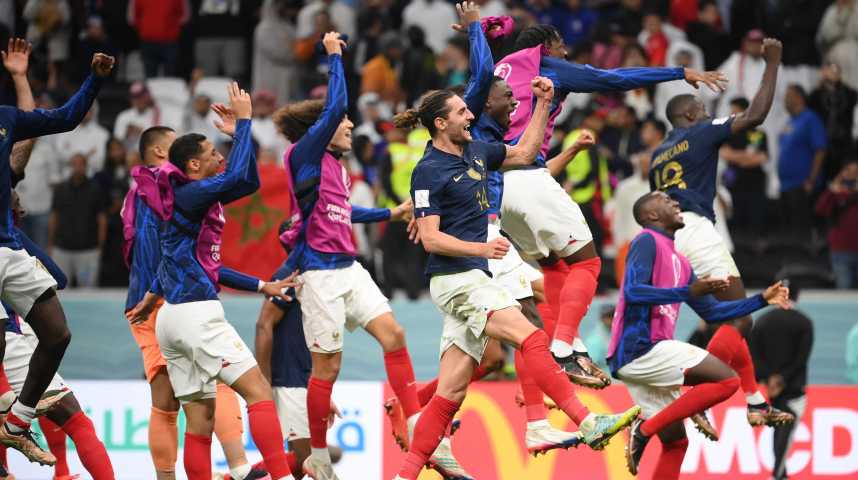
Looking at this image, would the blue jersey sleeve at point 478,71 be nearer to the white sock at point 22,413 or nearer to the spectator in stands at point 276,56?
the white sock at point 22,413

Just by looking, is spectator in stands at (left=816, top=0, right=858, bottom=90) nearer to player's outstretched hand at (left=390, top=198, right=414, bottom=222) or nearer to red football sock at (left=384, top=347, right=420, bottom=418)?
player's outstretched hand at (left=390, top=198, right=414, bottom=222)

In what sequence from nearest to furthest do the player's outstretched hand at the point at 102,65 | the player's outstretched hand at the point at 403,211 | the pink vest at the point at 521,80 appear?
the player's outstretched hand at the point at 102,65
the pink vest at the point at 521,80
the player's outstretched hand at the point at 403,211

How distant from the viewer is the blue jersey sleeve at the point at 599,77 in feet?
32.8

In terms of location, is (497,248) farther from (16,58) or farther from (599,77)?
(16,58)

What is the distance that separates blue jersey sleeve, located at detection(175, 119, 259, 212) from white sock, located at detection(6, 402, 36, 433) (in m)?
1.80

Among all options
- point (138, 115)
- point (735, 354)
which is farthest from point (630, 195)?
point (138, 115)

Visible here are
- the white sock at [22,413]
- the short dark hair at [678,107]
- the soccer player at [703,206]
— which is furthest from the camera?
the short dark hair at [678,107]

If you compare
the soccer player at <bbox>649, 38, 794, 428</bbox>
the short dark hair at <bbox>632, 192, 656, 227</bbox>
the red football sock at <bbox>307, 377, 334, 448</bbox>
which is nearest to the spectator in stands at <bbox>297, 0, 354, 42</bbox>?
the soccer player at <bbox>649, 38, 794, 428</bbox>

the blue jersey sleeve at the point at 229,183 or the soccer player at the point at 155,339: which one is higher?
the blue jersey sleeve at the point at 229,183

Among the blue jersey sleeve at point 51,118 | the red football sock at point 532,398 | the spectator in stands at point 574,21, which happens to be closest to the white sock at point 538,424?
the red football sock at point 532,398

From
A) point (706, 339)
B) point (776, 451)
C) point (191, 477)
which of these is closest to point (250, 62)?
point (706, 339)

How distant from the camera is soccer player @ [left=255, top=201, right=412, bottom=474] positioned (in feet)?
35.7

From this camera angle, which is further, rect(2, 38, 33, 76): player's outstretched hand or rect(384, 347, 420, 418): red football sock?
rect(384, 347, 420, 418): red football sock

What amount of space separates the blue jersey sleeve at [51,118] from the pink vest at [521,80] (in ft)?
9.22
